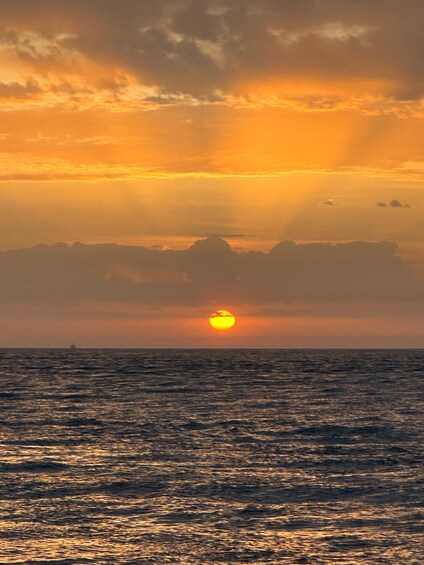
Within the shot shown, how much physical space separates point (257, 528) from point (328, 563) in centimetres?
A: 426

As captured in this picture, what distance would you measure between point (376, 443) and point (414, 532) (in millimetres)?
21216

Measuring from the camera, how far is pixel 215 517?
26.7m

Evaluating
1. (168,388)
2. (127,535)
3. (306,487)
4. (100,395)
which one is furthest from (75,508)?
(168,388)

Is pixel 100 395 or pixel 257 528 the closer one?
pixel 257 528

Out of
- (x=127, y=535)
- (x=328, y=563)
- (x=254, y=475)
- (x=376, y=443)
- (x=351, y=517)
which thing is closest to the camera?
(x=328, y=563)

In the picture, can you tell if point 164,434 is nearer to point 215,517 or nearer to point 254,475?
point 254,475

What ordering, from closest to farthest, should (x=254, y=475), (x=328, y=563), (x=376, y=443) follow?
(x=328, y=563) < (x=254, y=475) < (x=376, y=443)

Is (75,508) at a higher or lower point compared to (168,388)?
lower

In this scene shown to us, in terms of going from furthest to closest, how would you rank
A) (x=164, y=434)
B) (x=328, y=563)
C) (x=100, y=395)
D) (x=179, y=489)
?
(x=100, y=395)
(x=164, y=434)
(x=179, y=489)
(x=328, y=563)

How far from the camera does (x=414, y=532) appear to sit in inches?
966

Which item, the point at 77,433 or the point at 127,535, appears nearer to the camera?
the point at 127,535

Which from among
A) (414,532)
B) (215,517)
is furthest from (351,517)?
(215,517)

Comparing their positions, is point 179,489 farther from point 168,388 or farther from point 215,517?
point 168,388

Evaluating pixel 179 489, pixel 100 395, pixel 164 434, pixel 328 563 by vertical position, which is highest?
pixel 100 395
